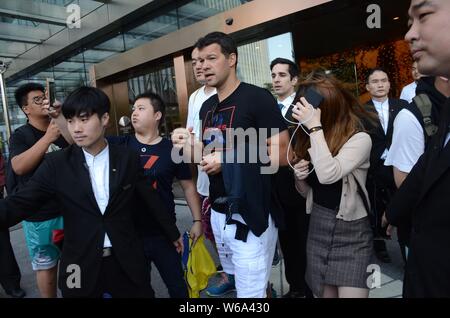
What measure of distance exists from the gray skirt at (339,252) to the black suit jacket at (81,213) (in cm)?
102

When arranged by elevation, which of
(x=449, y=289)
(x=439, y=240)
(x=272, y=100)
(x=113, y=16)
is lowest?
(x=449, y=289)

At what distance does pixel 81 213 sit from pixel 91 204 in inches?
3.1

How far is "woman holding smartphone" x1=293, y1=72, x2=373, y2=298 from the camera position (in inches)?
66.7

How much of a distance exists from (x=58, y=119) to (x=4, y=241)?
6.74 ft

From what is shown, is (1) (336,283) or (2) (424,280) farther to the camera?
(1) (336,283)

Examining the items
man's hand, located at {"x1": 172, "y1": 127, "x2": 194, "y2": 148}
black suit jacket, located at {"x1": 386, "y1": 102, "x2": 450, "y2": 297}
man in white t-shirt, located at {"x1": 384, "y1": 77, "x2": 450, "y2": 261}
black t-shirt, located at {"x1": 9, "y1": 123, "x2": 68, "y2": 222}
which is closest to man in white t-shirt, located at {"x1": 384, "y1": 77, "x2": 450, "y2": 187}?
man in white t-shirt, located at {"x1": 384, "y1": 77, "x2": 450, "y2": 261}

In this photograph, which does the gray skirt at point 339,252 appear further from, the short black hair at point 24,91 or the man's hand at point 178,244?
the short black hair at point 24,91

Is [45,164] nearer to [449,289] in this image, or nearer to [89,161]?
[89,161]

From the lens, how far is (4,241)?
3617mm

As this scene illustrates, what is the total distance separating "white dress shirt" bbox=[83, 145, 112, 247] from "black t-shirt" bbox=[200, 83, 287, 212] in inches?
24.9

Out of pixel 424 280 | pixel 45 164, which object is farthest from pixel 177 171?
pixel 424 280

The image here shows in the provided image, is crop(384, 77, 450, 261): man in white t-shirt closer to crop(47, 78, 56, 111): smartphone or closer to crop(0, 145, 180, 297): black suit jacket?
crop(0, 145, 180, 297): black suit jacket

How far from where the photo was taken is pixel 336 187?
181cm

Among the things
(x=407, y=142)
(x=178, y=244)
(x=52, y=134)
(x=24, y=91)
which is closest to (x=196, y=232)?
(x=178, y=244)
